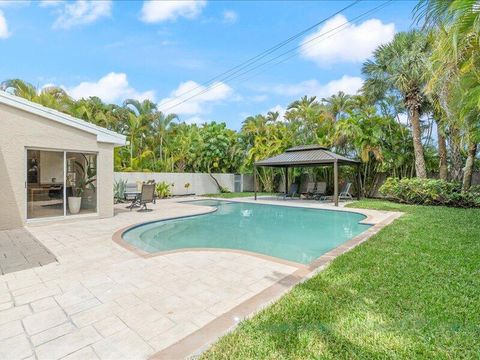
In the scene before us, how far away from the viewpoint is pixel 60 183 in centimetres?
988

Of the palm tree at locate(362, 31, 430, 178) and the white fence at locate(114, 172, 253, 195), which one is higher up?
the palm tree at locate(362, 31, 430, 178)

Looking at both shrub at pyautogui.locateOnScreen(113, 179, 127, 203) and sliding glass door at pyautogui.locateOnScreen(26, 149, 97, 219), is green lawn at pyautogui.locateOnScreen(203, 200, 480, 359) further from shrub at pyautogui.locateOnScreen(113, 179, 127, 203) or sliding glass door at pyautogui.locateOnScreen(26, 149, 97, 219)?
shrub at pyautogui.locateOnScreen(113, 179, 127, 203)

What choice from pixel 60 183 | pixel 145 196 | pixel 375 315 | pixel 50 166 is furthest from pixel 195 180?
pixel 375 315

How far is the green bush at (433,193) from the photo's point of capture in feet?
43.9

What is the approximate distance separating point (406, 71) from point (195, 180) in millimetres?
16115

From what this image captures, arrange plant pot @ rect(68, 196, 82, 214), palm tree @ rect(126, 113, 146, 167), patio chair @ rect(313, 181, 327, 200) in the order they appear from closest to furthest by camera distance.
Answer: plant pot @ rect(68, 196, 82, 214)
patio chair @ rect(313, 181, 327, 200)
palm tree @ rect(126, 113, 146, 167)

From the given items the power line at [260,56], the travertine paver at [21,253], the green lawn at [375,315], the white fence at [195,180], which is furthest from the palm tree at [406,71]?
the travertine paver at [21,253]

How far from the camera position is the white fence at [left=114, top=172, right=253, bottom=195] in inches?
761

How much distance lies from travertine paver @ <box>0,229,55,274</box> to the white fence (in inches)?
444

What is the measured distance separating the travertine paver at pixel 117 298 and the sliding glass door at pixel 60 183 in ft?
13.4

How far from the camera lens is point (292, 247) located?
7.73m

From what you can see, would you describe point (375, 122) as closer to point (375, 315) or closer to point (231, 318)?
point (375, 315)

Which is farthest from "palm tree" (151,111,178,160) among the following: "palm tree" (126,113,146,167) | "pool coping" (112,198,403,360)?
"pool coping" (112,198,403,360)

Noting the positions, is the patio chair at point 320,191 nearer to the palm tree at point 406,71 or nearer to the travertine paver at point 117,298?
the palm tree at point 406,71
